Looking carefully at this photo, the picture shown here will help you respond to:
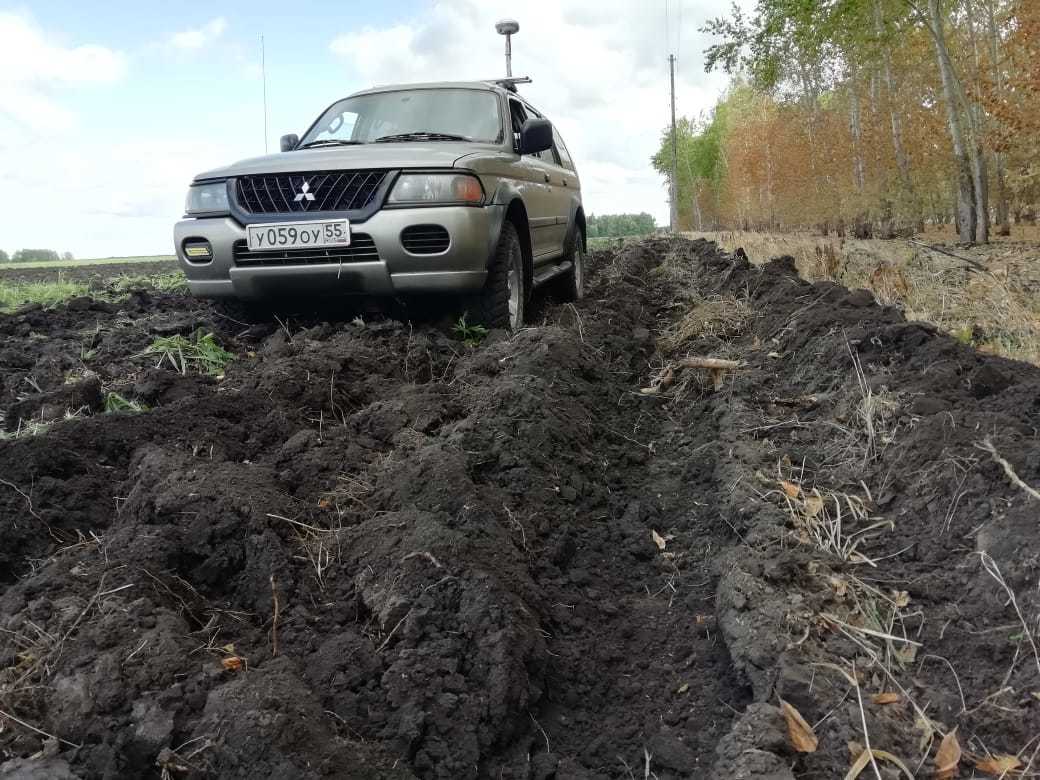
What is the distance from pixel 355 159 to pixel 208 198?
1.07 m

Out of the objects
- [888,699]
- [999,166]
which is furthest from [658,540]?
[999,166]

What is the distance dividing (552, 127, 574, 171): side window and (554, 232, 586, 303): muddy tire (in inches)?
31.1

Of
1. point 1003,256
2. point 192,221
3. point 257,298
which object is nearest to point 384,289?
point 257,298

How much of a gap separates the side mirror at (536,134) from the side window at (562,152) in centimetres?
216

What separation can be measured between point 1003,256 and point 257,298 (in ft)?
38.2

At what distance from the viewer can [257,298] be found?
538 centimetres

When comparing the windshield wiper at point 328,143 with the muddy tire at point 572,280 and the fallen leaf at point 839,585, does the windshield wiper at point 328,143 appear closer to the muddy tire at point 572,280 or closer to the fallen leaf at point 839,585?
the muddy tire at point 572,280

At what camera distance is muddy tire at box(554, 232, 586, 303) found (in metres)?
8.30

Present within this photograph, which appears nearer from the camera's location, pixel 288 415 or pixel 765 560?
pixel 765 560

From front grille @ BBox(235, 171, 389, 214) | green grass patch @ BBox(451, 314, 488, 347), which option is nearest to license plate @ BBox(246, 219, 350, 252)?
front grille @ BBox(235, 171, 389, 214)

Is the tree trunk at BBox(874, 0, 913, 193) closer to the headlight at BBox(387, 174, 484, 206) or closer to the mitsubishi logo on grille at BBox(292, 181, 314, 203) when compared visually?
the headlight at BBox(387, 174, 484, 206)

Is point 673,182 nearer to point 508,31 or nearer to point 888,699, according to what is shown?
point 508,31

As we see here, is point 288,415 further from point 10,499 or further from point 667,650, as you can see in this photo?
point 667,650

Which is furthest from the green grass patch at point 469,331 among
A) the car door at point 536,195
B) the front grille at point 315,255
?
the car door at point 536,195
